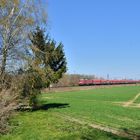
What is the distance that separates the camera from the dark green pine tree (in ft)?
117

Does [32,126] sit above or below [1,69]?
below

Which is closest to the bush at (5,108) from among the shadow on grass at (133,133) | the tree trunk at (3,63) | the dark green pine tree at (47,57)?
the shadow on grass at (133,133)

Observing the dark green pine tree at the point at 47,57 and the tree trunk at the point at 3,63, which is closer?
the tree trunk at the point at 3,63

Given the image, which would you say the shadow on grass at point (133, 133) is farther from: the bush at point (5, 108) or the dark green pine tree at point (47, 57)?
the dark green pine tree at point (47, 57)

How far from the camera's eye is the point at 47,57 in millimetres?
37125

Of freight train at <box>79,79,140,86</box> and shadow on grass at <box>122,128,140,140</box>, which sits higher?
freight train at <box>79,79,140,86</box>

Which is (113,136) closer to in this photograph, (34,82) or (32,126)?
(32,126)

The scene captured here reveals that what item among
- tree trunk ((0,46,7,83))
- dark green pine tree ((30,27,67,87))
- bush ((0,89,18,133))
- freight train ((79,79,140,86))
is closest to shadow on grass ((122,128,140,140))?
bush ((0,89,18,133))

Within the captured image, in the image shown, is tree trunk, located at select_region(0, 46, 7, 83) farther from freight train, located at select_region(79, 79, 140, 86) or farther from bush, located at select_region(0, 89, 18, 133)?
freight train, located at select_region(79, 79, 140, 86)

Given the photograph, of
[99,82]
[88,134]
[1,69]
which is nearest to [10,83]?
[1,69]

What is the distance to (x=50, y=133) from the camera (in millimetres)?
20297

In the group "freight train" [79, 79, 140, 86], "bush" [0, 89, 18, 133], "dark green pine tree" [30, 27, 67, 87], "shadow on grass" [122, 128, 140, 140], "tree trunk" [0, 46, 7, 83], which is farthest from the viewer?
"freight train" [79, 79, 140, 86]

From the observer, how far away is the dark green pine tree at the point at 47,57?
35.7 metres

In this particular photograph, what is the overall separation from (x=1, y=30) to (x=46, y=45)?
6652mm
